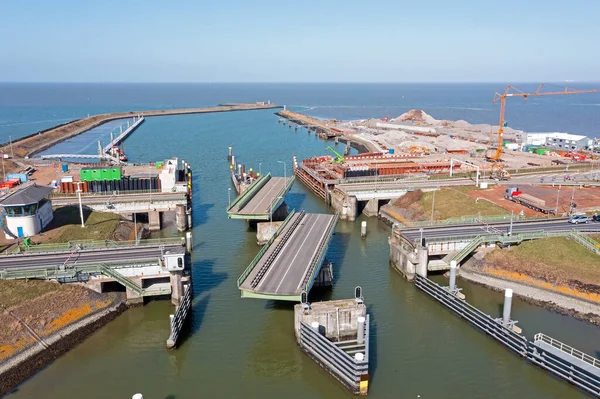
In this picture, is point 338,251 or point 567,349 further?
point 338,251

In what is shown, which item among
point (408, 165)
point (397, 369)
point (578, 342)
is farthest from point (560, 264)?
point (408, 165)

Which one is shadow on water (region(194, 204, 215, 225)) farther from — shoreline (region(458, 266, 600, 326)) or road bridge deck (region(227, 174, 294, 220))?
shoreline (region(458, 266, 600, 326))

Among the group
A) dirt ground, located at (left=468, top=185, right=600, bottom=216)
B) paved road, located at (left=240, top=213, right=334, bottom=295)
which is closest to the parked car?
dirt ground, located at (left=468, top=185, right=600, bottom=216)

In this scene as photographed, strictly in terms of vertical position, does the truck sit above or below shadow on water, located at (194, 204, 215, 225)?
above

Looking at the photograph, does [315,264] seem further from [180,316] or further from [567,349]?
[567,349]

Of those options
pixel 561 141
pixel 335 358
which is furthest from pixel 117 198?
pixel 561 141

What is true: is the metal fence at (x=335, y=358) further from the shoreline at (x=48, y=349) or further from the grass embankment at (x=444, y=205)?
the grass embankment at (x=444, y=205)
